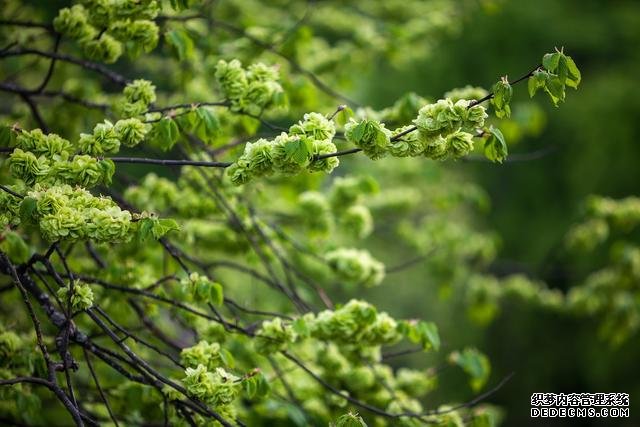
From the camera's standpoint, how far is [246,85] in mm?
2689

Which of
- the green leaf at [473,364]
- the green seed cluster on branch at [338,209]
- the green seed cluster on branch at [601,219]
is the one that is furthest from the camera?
the green seed cluster on branch at [601,219]

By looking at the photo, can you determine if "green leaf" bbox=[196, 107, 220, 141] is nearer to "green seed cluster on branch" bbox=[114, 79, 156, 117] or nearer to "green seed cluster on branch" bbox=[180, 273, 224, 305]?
"green seed cluster on branch" bbox=[114, 79, 156, 117]

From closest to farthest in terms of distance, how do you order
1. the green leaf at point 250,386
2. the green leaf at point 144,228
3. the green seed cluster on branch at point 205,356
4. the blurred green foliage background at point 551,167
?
1. the green leaf at point 144,228
2. the green leaf at point 250,386
3. the green seed cluster on branch at point 205,356
4. the blurred green foliage background at point 551,167

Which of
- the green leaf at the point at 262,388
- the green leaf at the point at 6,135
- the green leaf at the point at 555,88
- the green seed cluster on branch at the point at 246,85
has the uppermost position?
the green seed cluster on branch at the point at 246,85

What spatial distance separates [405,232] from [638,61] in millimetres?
4446

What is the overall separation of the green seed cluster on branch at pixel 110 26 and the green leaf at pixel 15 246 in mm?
974

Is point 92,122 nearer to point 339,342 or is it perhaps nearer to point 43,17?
point 43,17

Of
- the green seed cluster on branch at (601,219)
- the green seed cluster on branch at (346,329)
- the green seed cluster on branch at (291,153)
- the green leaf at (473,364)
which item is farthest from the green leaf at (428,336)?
the green seed cluster on branch at (601,219)

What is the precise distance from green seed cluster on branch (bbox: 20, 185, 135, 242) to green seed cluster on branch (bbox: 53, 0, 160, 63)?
3.08 ft

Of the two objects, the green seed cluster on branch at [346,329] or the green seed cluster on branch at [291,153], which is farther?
the green seed cluster on branch at [346,329]

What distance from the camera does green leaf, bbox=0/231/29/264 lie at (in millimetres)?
2420

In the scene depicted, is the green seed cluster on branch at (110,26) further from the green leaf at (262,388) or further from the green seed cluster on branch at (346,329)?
the green leaf at (262,388)

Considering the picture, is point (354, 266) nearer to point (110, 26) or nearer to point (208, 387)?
point (208, 387)

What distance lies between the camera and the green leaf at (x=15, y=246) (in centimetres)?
242
